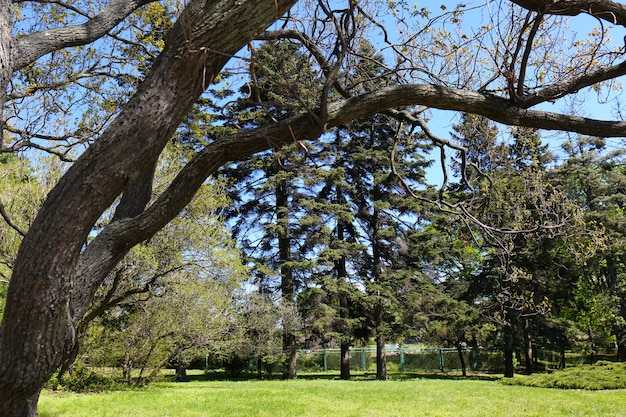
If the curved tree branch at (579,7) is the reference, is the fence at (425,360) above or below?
below

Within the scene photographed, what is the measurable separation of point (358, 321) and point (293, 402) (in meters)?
11.9

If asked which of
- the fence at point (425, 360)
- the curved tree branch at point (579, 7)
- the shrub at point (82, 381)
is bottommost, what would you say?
Answer: the fence at point (425, 360)

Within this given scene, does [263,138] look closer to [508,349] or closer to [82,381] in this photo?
[82,381]

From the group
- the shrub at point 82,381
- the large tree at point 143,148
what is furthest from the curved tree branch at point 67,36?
the shrub at point 82,381

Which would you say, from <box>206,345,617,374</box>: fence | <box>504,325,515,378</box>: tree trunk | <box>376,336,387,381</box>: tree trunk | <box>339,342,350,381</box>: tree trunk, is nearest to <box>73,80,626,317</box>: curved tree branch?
<box>376,336,387,381</box>: tree trunk

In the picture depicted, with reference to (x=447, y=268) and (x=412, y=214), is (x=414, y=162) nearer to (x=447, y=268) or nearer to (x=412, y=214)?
(x=412, y=214)

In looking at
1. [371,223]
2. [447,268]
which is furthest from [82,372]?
[447,268]

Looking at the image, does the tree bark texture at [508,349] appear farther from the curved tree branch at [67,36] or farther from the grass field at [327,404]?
the curved tree branch at [67,36]

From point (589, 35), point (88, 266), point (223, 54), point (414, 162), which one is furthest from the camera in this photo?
point (414, 162)

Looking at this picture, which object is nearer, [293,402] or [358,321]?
[293,402]

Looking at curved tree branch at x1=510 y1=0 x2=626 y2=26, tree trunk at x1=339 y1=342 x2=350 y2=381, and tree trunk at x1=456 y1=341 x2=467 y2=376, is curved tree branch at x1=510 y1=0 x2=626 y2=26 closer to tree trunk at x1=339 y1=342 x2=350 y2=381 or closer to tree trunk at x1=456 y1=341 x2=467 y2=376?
tree trunk at x1=339 y1=342 x2=350 y2=381

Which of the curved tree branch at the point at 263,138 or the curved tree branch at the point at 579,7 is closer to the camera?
the curved tree branch at the point at 263,138

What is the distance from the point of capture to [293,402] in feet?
33.8

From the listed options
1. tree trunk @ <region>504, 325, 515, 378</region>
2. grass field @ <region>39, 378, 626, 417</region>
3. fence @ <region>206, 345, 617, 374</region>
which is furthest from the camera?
fence @ <region>206, 345, 617, 374</region>
